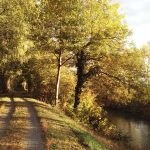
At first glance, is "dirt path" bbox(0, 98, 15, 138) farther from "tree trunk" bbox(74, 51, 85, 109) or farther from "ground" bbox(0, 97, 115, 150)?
"tree trunk" bbox(74, 51, 85, 109)

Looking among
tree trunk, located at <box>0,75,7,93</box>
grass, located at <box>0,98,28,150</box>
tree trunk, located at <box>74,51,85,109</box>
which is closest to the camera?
grass, located at <box>0,98,28,150</box>

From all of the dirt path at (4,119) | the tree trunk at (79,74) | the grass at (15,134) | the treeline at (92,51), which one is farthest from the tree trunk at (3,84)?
the grass at (15,134)

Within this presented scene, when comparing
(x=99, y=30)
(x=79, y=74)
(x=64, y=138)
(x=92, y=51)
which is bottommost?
(x=64, y=138)

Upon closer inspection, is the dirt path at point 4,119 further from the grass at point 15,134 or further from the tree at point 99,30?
the tree at point 99,30

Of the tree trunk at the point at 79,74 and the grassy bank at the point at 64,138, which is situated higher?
the tree trunk at the point at 79,74

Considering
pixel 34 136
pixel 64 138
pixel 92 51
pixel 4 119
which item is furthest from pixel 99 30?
pixel 34 136

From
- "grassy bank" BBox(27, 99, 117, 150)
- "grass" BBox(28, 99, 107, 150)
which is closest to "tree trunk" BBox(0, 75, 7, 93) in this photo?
"grassy bank" BBox(27, 99, 117, 150)

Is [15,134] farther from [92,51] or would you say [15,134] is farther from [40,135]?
[92,51]

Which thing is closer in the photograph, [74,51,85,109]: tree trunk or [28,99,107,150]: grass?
[28,99,107,150]: grass

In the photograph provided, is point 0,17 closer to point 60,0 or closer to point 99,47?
point 60,0

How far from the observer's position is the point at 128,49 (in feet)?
140

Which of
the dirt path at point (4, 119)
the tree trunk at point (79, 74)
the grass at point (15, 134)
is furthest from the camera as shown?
the tree trunk at point (79, 74)

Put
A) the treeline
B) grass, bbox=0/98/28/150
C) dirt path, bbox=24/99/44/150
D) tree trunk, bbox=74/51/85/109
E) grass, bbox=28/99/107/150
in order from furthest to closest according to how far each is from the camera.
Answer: tree trunk, bbox=74/51/85/109 < the treeline < grass, bbox=28/99/107/150 < dirt path, bbox=24/99/44/150 < grass, bbox=0/98/28/150

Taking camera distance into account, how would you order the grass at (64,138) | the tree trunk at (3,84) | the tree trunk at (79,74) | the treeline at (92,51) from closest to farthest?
the grass at (64,138) < the treeline at (92,51) < the tree trunk at (79,74) < the tree trunk at (3,84)
